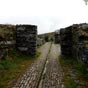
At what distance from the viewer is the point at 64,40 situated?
57.6ft

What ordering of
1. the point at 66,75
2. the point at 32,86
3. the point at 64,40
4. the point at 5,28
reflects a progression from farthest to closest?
the point at 64,40 → the point at 5,28 → the point at 66,75 → the point at 32,86

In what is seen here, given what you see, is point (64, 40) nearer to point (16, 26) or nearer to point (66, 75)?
point (16, 26)

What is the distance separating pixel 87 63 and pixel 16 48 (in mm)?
7651

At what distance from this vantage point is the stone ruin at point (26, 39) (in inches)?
667

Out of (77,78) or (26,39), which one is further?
(26,39)

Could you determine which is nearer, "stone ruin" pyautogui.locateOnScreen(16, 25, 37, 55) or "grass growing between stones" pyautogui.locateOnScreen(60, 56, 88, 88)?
"grass growing between stones" pyautogui.locateOnScreen(60, 56, 88, 88)

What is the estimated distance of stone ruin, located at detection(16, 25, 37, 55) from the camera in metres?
16.9

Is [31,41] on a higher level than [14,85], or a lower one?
higher

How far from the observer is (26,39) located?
17.1 metres

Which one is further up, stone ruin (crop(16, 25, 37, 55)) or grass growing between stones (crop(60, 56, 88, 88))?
stone ruin (crop(16, 25, 37, 55))

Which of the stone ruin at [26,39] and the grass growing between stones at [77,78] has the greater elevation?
the stone ruin at [26,39]

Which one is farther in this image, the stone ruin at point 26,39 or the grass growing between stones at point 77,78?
the stone ruin at point 26,39

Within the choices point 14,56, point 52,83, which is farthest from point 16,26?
point 52,83

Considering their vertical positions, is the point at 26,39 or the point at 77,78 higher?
the point at 26,39
